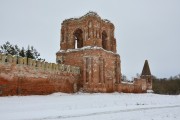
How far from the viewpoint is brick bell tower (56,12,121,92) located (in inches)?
947

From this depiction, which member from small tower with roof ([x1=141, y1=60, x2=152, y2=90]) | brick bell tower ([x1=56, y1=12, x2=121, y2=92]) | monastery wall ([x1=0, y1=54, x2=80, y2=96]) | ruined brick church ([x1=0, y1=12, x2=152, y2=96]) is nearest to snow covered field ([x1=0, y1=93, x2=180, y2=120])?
monastery wall ([x1=0, y1=54, x2=80, y2=96])

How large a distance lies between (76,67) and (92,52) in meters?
2.13

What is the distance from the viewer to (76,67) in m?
24.2

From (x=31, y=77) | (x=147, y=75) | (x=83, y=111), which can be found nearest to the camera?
(x=83, y=111)

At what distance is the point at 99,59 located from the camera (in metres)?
24.4

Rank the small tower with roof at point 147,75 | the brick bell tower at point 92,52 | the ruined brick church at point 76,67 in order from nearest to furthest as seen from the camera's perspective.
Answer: the ruined brick church at point 76,67
the brick bell tower at point 92,52
the small tower with roof at point 147,75

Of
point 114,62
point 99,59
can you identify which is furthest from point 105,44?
point 99,59

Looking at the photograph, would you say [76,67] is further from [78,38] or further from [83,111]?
[83,111]

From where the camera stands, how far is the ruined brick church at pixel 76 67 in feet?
56.4

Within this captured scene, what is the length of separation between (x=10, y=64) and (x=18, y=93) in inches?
82.7

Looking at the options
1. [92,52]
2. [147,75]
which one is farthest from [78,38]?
[147,75]

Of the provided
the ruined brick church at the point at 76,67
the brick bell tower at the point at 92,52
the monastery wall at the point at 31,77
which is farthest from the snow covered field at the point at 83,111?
the brick bell tower at the point at 92,52

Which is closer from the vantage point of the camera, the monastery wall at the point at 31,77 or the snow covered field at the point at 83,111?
the snow covered field at the point at 83,111

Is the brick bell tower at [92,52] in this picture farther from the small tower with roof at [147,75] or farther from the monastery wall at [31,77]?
the small tower with roof at [147,75]
